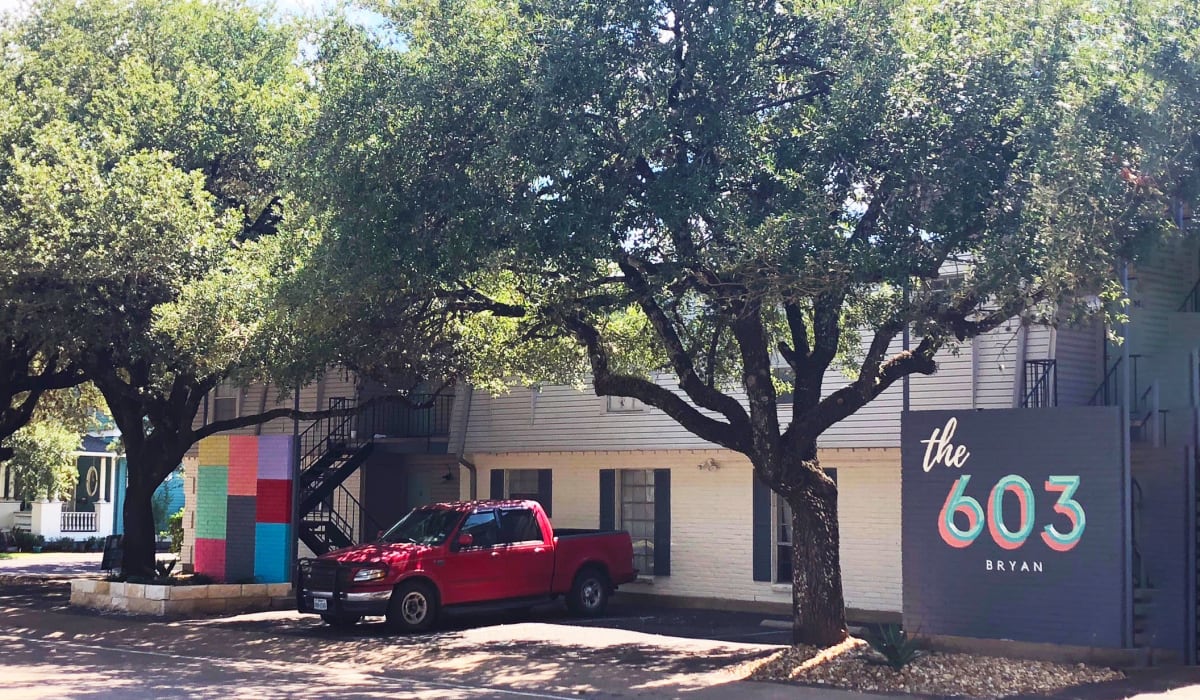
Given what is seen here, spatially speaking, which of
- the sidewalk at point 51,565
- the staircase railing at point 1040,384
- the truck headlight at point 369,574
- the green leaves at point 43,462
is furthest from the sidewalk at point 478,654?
the green leaves at point 43,462

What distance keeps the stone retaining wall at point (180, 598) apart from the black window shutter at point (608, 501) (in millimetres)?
5632

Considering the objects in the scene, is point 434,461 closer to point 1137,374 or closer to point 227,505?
point 227,505

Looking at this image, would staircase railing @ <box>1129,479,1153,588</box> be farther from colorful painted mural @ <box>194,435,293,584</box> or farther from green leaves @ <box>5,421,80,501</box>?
green leaves @ <box>5,421,80,501</box>

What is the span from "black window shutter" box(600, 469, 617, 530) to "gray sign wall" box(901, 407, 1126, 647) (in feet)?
27.7

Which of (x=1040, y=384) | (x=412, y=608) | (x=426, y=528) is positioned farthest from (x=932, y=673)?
(x=426, y=528)

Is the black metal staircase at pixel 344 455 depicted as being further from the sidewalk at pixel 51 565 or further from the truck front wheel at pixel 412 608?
the truck front wheel at pixel 412 608

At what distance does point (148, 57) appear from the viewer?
24109mm

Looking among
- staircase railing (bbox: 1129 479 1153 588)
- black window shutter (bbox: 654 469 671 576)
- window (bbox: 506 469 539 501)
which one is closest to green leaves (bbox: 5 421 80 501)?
window (bbox: 506 469 539 501)

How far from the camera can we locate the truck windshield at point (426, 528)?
61.5 ft

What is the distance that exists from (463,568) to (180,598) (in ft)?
16.0

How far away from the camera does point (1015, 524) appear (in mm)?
14289

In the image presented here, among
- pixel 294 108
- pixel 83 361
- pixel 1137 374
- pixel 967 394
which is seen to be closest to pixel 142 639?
pixel 83 361

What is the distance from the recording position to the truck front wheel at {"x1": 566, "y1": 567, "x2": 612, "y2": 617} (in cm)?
2000

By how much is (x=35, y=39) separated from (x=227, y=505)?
960 cm
